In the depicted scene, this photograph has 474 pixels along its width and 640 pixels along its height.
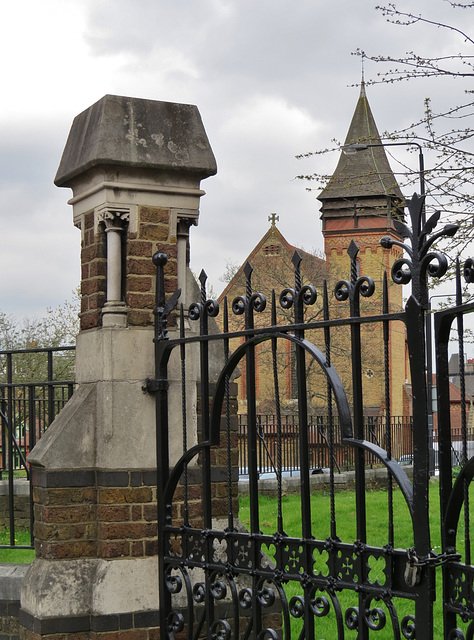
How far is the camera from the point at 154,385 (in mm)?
4746

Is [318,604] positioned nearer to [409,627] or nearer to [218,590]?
[409,627]

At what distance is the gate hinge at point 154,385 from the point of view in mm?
4730

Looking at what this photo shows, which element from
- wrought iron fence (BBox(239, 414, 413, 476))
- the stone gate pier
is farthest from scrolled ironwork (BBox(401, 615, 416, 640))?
wrought iron fence (BBox(239, 414, 413, 476))

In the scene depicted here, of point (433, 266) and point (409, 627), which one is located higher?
point (433, 266)

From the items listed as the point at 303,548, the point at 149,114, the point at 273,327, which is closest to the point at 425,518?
the point at 303,548

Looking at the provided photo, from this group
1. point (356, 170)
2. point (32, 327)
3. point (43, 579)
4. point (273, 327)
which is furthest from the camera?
point (356, 170)

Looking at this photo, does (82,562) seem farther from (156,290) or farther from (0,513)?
(0,513)

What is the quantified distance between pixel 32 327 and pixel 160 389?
26.5m

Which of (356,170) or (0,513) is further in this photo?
(356,170)

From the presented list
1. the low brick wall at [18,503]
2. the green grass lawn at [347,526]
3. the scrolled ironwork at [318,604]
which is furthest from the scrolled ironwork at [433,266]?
the low brick wall at [18,503]

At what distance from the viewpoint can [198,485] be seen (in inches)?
191

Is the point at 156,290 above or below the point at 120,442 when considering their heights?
above

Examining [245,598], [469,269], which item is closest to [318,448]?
[245,598]

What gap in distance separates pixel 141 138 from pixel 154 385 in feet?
4.54
